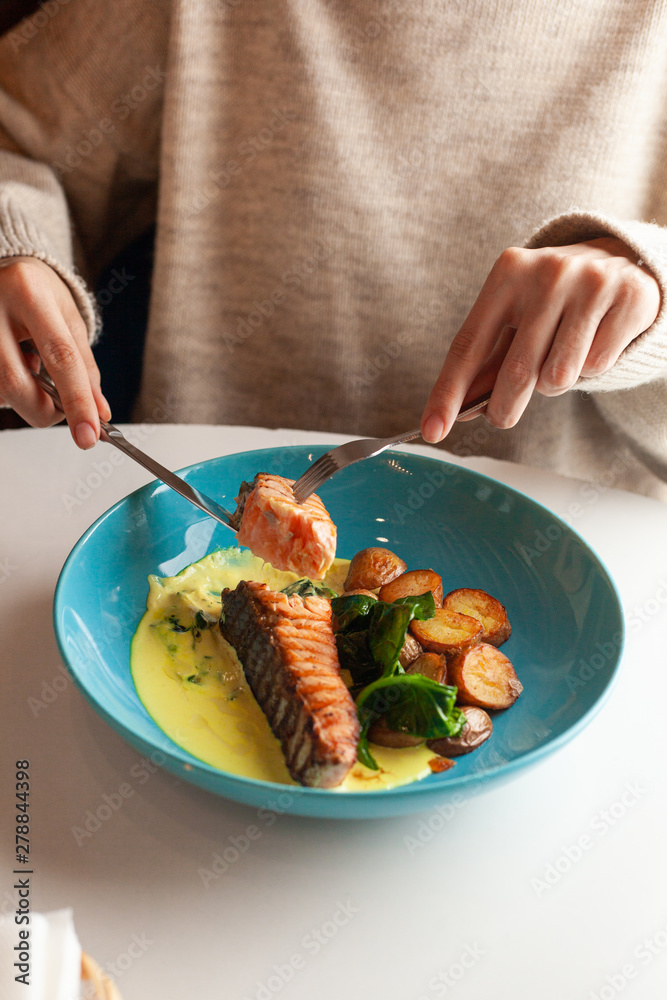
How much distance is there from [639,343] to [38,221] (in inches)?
54.3

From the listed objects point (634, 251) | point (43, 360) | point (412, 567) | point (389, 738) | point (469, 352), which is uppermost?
point (634, 251)

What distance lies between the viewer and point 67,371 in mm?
1288

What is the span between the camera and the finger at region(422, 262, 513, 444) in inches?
49.9

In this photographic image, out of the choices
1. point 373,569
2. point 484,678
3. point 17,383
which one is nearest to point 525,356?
point 373,569

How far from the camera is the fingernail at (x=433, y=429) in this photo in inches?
48.6

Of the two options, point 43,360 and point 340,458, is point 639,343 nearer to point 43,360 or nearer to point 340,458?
point 340,458

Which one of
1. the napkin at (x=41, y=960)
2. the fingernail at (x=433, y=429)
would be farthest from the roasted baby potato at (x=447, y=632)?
the napkin at (x=41, y=960)

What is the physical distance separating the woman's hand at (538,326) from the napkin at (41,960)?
84 cm

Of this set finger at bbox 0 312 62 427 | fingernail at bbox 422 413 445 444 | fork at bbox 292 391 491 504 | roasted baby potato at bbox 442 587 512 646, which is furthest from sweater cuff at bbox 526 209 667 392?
finger at bbox 0 312 62 427

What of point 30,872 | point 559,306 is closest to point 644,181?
point 559,306

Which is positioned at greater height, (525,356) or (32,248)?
(525,356)

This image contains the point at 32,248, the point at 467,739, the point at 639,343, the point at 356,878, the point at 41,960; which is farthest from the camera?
the point at 32,248

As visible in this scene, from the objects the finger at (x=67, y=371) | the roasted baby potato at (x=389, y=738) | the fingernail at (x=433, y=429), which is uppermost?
the fingernail at (x=433, y=429)

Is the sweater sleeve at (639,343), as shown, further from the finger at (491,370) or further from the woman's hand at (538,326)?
the finger at (491,370)
